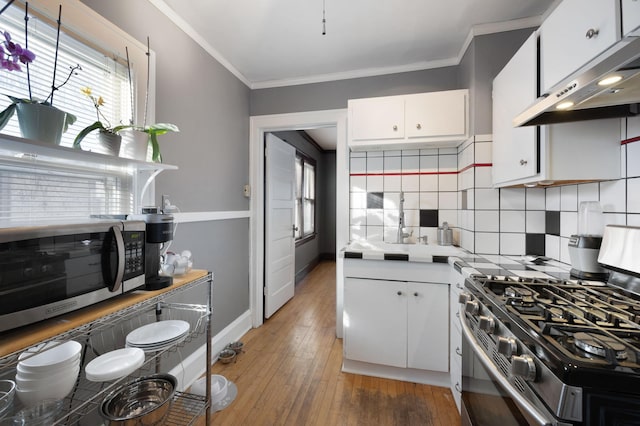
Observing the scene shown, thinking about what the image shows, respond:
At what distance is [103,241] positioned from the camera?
35.8 inches

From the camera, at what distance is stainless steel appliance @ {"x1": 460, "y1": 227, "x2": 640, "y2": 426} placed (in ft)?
1.80

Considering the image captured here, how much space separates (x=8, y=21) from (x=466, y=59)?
2518 mm

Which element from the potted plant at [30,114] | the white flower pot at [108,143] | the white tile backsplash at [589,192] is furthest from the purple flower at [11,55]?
the white tile backsplash at [589,192]

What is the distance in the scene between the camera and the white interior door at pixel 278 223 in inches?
108

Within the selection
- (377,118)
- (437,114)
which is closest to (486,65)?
(437,114)

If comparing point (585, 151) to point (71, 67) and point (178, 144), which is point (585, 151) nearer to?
point (178, 144)

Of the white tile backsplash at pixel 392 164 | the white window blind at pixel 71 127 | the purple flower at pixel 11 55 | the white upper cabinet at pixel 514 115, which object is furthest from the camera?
the white tile backsplash at pixel 392 164

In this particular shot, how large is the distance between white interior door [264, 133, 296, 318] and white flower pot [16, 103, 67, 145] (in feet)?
6.19

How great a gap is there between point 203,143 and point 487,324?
2.01 metres

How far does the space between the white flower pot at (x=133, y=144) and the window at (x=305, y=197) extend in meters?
2.97

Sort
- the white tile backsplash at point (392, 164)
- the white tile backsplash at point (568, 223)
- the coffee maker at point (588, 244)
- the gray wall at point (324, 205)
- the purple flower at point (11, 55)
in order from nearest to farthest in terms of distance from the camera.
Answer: the purple flower at point (11, 55)
the coffee maker at point (588, 244)
the white tile backsplash at point (568, 223)
the white tile backsplash at point (392, 164)
the gray wall at point (324, 205)

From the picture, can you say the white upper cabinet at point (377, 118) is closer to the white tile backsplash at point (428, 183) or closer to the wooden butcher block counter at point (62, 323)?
the white tile backsplash at point (428, 183)

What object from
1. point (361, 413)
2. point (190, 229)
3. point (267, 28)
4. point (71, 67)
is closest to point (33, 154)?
point (71, 67)

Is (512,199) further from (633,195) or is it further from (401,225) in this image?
(401,225)
